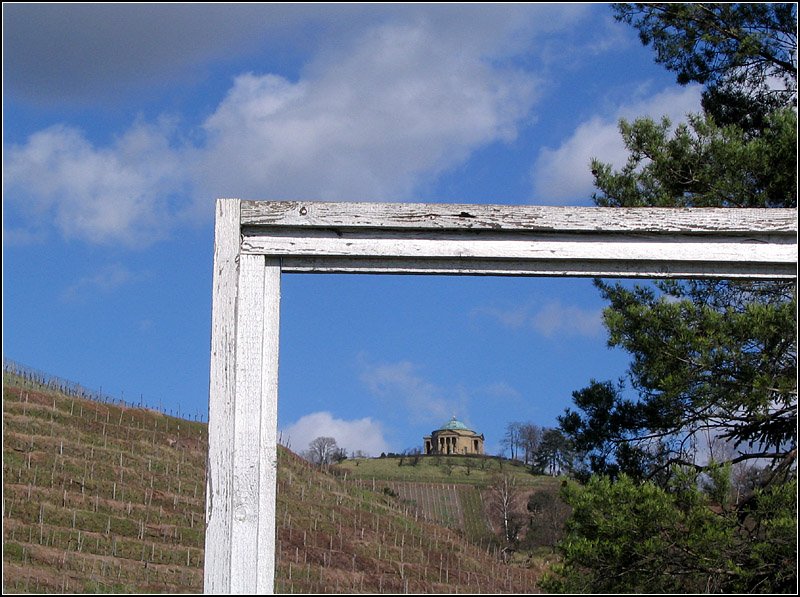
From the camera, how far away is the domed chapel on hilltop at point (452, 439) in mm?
7584

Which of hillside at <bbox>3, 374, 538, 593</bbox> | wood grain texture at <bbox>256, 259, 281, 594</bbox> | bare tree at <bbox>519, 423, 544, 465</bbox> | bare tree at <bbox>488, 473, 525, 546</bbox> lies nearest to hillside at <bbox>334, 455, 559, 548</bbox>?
bare tree at <bbox>488, 473, 525, 546</bbox>

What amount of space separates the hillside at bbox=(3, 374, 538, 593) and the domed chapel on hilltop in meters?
2.46

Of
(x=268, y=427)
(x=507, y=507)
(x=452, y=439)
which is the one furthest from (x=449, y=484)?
(x=268, y=427)

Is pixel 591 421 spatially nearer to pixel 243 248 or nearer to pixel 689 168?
pixel 689 168

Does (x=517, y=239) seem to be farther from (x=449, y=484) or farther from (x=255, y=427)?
(x=449, y=484)

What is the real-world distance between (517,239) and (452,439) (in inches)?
273

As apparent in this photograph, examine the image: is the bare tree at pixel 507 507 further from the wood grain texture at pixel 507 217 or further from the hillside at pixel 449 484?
the wood grain texture at pixel 507 217

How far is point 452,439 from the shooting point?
26.2 feet

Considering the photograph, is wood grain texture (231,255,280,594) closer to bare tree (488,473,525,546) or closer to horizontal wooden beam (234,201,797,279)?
horizontal wooden beam (234,201,797,279)

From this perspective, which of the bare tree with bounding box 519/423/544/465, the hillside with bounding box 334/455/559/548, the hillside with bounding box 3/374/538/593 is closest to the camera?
the bare tree with bounding box 519/423/544/465

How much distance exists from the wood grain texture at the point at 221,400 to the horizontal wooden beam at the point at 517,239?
30mm

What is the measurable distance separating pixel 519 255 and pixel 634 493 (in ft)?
8.65

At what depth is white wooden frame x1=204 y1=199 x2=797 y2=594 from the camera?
3.70 ft

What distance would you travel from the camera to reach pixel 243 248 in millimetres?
1165
